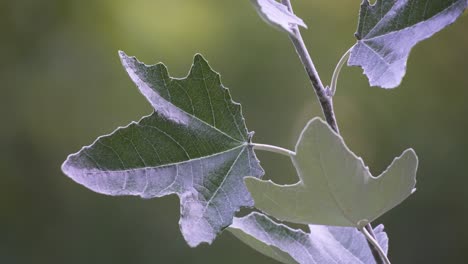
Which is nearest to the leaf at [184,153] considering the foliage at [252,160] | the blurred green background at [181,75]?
the foliage at [252,160]

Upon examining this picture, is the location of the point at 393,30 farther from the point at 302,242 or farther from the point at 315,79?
the point at 302,242

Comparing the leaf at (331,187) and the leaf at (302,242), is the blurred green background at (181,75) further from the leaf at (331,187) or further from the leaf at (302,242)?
the leaf at (331,187)

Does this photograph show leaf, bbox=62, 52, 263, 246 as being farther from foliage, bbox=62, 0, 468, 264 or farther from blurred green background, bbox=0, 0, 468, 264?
blurred green background, bbox=0, 0, 468, 264

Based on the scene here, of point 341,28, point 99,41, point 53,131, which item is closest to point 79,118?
point 53,131

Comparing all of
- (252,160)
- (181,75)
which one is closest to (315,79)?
(252,160)

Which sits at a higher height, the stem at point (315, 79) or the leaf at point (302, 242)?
the stem at point (315, 79)
